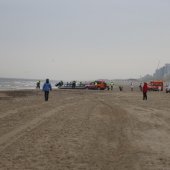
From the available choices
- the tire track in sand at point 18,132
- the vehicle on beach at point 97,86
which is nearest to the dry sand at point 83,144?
the tire track in sand at point 18,132

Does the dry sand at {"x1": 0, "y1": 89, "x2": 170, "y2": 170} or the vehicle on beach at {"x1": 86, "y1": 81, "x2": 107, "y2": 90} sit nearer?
the dry sand at {"x1": 0, "y1": 89, "x2": 170, "y2": 170}

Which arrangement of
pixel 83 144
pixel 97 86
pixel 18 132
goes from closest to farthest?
pixel 83 144 < pixel 18 132 < pixel 97 86

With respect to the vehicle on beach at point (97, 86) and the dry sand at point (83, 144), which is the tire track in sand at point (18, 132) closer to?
the dry sand at point (83, 144)

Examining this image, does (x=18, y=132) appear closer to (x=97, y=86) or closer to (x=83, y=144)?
(x=83, y=144)

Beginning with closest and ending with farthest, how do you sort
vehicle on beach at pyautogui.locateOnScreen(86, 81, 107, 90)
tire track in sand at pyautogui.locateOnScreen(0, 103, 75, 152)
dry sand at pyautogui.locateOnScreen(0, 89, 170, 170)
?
dry sand at pyautogui.locateOnScreen(0, 89, 170, 170) → tire track in sand at pyautogui.locateOnScreen(0, 103, 75, 152) → vehicle on beach at pyautogui.locateOnScreen(86, 81, 107, 90)

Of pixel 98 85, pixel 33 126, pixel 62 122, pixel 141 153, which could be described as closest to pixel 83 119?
pixel 62 122

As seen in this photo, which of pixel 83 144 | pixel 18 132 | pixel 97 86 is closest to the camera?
pixel 83 144

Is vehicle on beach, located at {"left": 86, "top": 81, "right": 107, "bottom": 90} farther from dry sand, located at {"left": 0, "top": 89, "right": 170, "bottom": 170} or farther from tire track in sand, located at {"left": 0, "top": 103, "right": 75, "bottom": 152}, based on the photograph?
dry sand, located at {"left": 0, "top": 89, "right": 170, "bottom": 170}

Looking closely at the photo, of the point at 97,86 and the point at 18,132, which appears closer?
the point at 18,132

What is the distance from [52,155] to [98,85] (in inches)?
2657

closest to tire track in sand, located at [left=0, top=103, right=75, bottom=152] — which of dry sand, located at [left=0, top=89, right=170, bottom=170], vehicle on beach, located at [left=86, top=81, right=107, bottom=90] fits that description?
dry sand, located at [left=0, top=89, right=170, bottom=170]

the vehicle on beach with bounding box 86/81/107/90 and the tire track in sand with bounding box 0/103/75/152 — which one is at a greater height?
the vehicle on beach with bounding box 86/81/107/90


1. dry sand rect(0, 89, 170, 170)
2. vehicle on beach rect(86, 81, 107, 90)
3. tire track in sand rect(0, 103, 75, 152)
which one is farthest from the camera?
vehicle on beach rect(86, 81, 107, 90)

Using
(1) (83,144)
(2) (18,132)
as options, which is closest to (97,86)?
(2) (18,132)
